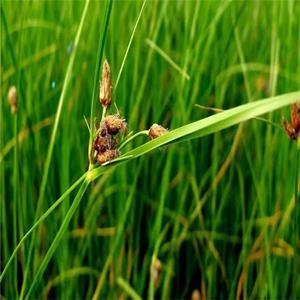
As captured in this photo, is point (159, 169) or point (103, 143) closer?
point (103, 143)

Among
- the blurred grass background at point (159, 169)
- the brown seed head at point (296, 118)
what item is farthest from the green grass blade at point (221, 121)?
the blurred grass background at point (159, 169)

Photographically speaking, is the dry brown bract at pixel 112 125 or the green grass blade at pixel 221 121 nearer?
the green grass blade at pixel 221 121

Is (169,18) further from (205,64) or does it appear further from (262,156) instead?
(262,156)

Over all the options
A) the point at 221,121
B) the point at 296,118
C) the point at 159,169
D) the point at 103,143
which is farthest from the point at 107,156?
the point at 159,169

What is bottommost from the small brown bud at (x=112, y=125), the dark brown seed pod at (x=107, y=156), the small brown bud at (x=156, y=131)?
the dark brown seed pod at (x=107, y=156)

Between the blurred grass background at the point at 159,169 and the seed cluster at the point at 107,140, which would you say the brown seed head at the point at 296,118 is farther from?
the blurred grass background at the point at 159,169

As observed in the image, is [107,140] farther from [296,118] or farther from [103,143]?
[296,118]

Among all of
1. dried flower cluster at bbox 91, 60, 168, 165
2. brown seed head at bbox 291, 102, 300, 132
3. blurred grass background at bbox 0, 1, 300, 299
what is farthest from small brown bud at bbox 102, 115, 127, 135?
blurred grass background at bbox 0, 1, 300, 299
